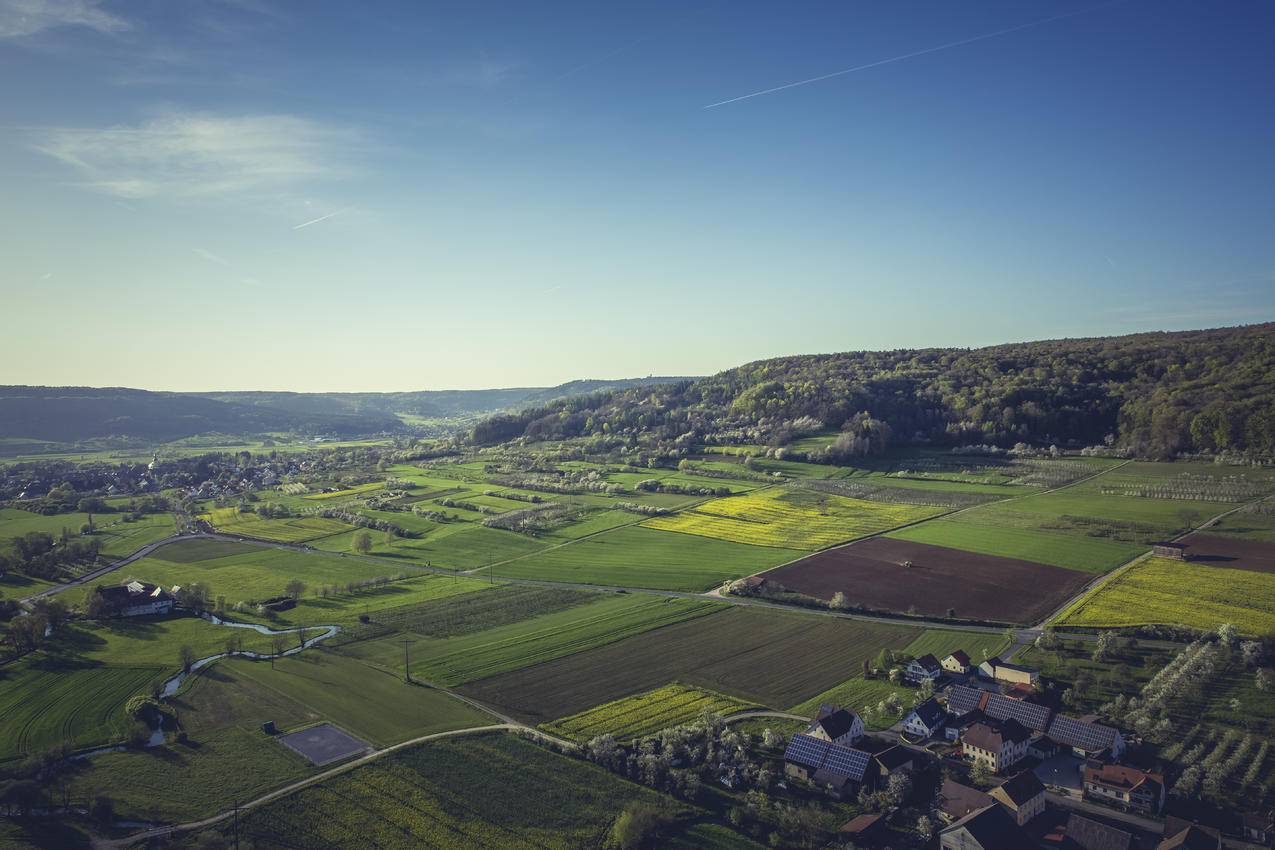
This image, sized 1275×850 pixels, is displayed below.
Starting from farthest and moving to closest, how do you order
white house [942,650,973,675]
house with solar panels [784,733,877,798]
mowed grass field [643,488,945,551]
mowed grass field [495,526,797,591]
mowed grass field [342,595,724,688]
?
mowed grass field [643,488,945,551]
mowed grass field [495,526,797,591]
mowed grass field [342,595,724,688]
white house [942,650,973,675]
house with solar panels [784,733,877,798]

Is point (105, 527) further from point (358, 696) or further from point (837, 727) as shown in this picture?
point (837, 727)

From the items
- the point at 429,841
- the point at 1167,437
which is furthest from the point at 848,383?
the point at 429,841

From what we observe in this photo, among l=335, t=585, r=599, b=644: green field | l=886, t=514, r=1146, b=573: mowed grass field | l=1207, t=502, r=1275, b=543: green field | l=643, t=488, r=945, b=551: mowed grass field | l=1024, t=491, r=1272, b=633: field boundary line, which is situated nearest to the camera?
l=1024, t=491, r=1272, b=633: field boundary line

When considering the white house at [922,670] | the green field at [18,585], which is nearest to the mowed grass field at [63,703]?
the green field at [18,585]

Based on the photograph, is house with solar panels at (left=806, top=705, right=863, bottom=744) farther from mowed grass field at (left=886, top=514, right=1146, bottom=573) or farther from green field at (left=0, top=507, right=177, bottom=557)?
green field at (left=0, top=507, right=177, bottom=557)

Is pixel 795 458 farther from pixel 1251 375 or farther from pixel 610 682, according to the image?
pixel 610 682

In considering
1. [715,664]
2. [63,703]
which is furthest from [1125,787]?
[63,703]

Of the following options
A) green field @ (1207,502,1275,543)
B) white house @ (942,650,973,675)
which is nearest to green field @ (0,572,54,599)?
white house @ (942,650,973,675)
